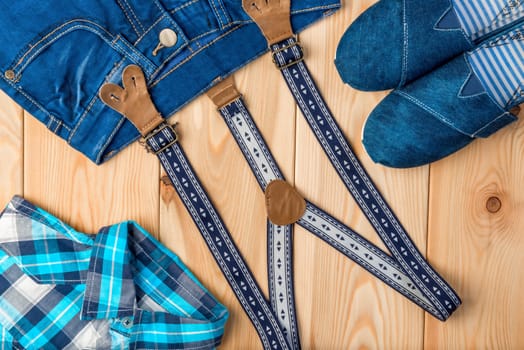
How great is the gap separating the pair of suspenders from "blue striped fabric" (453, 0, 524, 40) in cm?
22

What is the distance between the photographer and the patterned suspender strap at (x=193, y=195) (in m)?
0.70

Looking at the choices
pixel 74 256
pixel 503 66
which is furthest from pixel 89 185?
pixel 503 66

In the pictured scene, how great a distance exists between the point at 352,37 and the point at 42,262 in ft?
1.77

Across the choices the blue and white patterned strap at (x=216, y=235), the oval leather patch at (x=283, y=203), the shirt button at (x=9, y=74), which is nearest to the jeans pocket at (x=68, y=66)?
the shirt button at (x=9, y=74)

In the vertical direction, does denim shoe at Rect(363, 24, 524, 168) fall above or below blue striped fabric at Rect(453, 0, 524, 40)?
below

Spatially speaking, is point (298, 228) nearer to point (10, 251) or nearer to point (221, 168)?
point (221, 168)

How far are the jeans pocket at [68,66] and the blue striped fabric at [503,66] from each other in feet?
1.46

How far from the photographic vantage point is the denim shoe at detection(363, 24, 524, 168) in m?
0.64

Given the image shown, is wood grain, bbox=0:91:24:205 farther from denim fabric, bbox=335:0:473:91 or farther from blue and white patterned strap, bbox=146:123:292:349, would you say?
denim fabric, bbox=335:0:473:91

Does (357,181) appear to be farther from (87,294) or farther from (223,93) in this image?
(87,294)

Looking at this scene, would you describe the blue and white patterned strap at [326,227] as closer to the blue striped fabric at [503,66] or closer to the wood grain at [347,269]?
the wood grain at [347,269]

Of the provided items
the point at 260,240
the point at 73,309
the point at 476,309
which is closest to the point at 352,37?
the point at 260,240

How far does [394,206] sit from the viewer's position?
29.0 inches

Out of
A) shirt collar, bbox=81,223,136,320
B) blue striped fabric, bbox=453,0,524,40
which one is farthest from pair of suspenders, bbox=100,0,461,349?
blue striped fabric, bbox=453,0,524,40
